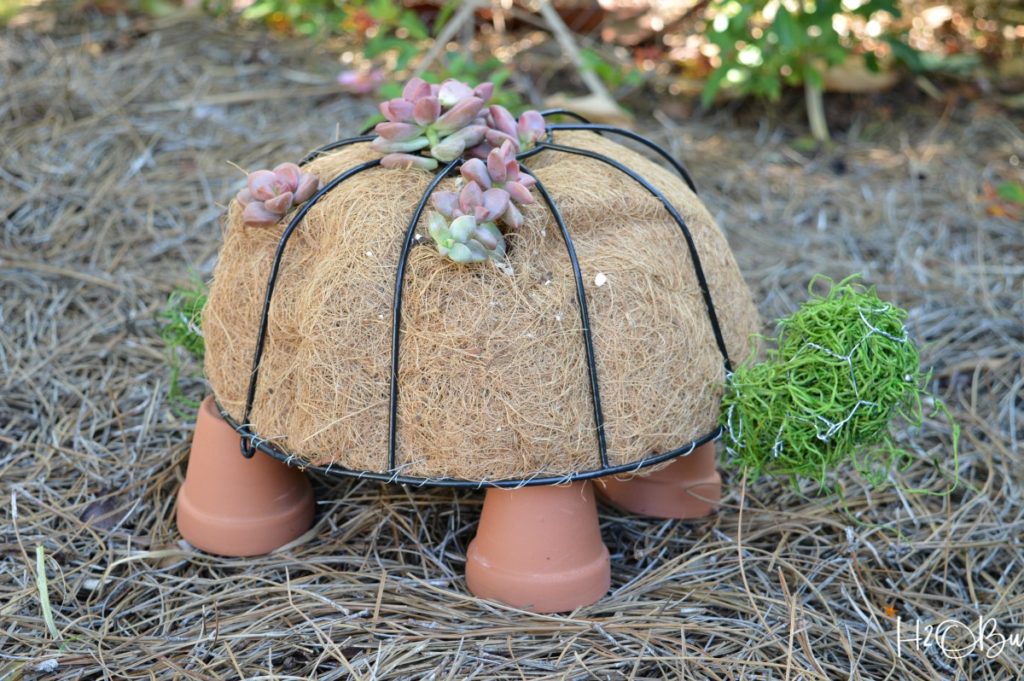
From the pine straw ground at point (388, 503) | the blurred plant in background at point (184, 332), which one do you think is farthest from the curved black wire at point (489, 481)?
the blurred plant in background at point (184, 332)

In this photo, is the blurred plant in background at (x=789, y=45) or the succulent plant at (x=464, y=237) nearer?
the succulent plant at (x=464, y=237)

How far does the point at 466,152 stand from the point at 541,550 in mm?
664

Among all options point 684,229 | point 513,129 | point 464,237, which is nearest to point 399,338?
point 464,237

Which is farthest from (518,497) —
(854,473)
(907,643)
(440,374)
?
(854,473)

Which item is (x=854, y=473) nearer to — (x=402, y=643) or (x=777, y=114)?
(x=402, y=643)

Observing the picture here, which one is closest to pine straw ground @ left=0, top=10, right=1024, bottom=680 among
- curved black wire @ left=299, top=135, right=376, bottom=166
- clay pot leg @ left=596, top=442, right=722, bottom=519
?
clay pot leg @ left=596, top=442, right=722, bottom=519

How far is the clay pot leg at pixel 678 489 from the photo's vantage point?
6.06 feet

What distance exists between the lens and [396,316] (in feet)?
4.72

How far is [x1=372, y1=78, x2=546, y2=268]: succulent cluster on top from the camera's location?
4.55 ft

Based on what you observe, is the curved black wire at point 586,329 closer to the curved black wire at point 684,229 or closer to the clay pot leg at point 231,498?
the curved black wire at point 684,229

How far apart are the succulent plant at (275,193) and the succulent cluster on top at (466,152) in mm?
131

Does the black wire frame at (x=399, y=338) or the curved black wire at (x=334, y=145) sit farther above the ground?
the curved black wire at (x=334, y=145)

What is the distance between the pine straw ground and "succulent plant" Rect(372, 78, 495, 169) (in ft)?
1.41

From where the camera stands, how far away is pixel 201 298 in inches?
74.0
